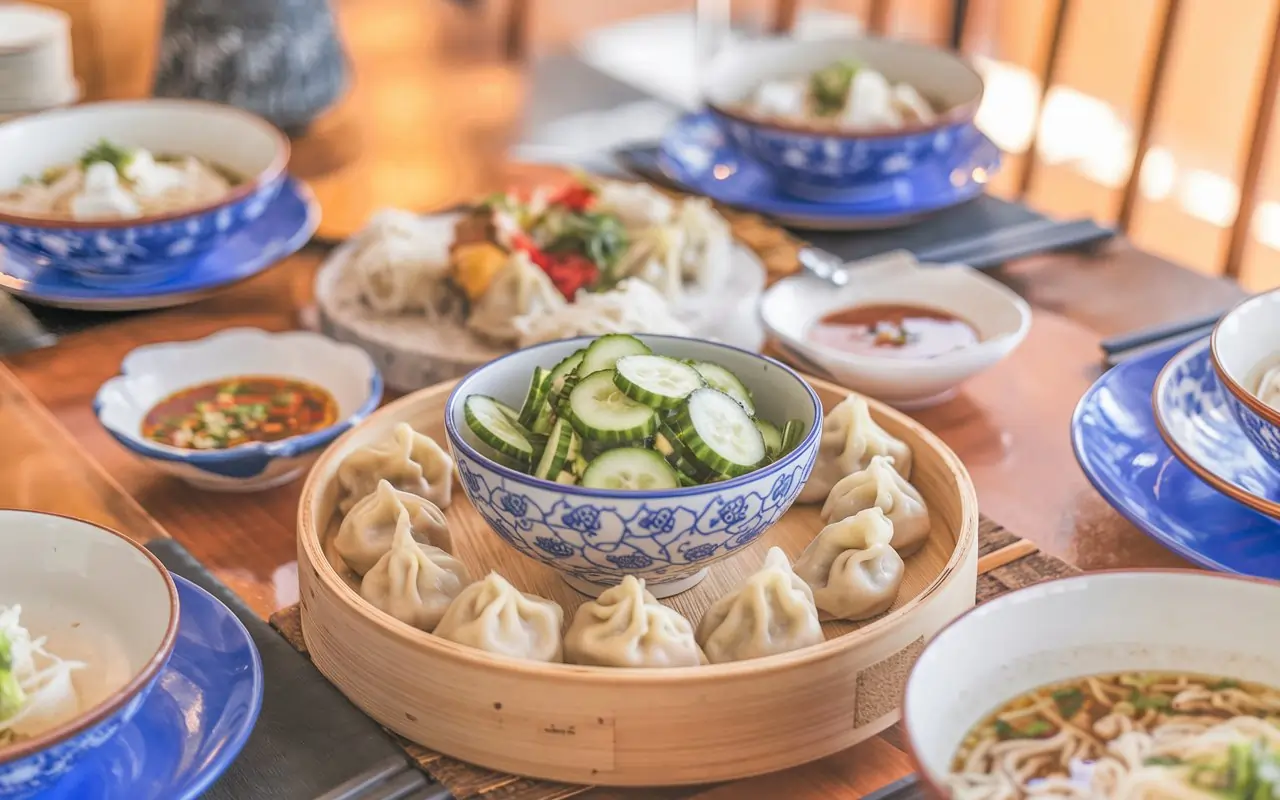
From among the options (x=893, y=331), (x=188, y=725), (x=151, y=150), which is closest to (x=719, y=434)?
(x=188, y=725)

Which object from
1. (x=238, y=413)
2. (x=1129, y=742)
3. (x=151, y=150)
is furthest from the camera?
(x=151, y=150)

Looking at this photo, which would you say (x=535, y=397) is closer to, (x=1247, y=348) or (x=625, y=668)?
(x=625, y=668)

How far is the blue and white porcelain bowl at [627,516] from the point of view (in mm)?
1208

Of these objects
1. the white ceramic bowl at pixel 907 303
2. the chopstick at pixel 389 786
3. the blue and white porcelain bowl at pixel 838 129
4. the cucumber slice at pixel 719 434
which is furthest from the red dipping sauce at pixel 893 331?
the chopstick at pixel 389 786

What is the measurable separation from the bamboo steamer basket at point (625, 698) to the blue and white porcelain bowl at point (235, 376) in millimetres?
346

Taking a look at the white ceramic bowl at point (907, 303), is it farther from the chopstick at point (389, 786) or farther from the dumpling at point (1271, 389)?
the chopstick at point (389, 786)

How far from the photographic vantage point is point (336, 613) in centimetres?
125

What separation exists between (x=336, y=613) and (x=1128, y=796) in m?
0.69

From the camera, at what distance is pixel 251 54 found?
264cm

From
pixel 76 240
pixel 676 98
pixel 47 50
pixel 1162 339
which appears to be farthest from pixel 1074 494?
pixel 47 50

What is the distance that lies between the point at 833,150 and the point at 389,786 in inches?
57.6

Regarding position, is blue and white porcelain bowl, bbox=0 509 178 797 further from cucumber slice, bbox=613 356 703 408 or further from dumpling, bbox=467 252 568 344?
dumpling, bbox=467 252 568 344

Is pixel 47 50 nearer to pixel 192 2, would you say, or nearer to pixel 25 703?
pixel 192 2

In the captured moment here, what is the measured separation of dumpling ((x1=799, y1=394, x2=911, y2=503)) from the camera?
59.8 inches
